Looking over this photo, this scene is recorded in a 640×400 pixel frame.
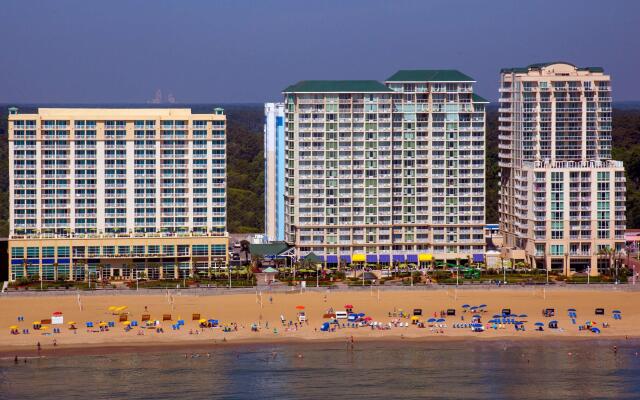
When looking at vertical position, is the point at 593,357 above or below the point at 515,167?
below

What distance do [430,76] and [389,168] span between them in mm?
9011

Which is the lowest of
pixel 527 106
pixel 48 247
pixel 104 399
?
pixel 104 399

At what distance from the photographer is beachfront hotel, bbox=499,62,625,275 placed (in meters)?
141

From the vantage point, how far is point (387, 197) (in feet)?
470

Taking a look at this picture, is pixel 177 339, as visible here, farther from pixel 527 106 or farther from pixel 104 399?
pixel 527 106

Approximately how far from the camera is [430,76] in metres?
143

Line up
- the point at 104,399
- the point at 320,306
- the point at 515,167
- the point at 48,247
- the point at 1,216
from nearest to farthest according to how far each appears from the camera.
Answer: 1. the point at 104,399
2. the point at 320,306
3. the point at 48,247
4. the point at 515,167
5. the point at 1,216

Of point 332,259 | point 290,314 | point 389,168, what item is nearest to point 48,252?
point 290,314

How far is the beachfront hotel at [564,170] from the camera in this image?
141 m

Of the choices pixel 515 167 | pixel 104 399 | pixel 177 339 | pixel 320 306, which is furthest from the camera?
pixel 515 167

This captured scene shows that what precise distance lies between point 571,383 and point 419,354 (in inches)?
502

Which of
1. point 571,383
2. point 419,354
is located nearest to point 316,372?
point 419,354

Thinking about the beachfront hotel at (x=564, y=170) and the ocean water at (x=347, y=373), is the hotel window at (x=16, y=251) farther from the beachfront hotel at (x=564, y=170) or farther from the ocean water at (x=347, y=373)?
the beachfront hotel at (x=564, y=170)

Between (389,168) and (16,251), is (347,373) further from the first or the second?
(16,251)
